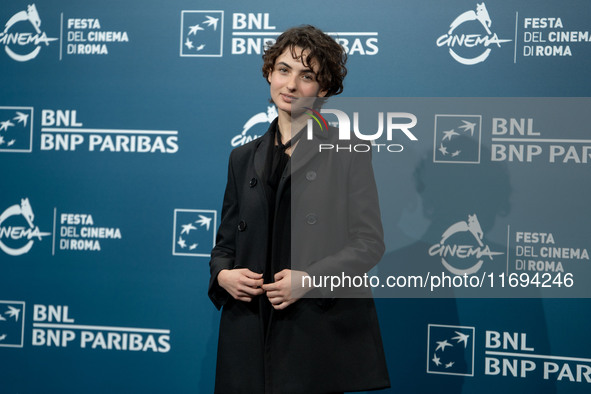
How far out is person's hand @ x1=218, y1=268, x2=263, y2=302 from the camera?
187 cm

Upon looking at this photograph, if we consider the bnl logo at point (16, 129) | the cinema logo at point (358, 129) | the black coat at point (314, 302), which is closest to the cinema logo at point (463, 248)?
the cinema logo at point (358, 129)

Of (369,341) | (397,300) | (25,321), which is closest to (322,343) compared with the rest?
(369,341)

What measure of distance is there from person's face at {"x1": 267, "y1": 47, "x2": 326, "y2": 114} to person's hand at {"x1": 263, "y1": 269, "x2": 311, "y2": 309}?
538mm

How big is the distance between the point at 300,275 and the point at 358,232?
23 centimetres

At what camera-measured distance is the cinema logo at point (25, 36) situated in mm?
3098

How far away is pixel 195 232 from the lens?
2947 mm

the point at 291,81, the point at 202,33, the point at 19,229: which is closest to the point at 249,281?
the point at 291,81

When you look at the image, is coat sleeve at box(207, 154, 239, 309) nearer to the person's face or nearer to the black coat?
the black coat

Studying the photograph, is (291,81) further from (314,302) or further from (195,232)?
(195,232)

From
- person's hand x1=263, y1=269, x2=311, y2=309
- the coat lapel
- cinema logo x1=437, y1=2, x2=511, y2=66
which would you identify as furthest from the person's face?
cinema logo x1=437, y1=2, x2=511, y2=66

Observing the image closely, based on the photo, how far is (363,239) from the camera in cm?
189

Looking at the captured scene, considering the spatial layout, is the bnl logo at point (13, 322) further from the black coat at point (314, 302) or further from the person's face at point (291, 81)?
the person's face at point (291, 81)

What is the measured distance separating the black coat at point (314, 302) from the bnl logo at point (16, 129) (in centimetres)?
168

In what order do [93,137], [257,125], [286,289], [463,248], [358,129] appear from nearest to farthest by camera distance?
[286,289] < [358,129] < [463,248] < [257,125] < [93,137]
